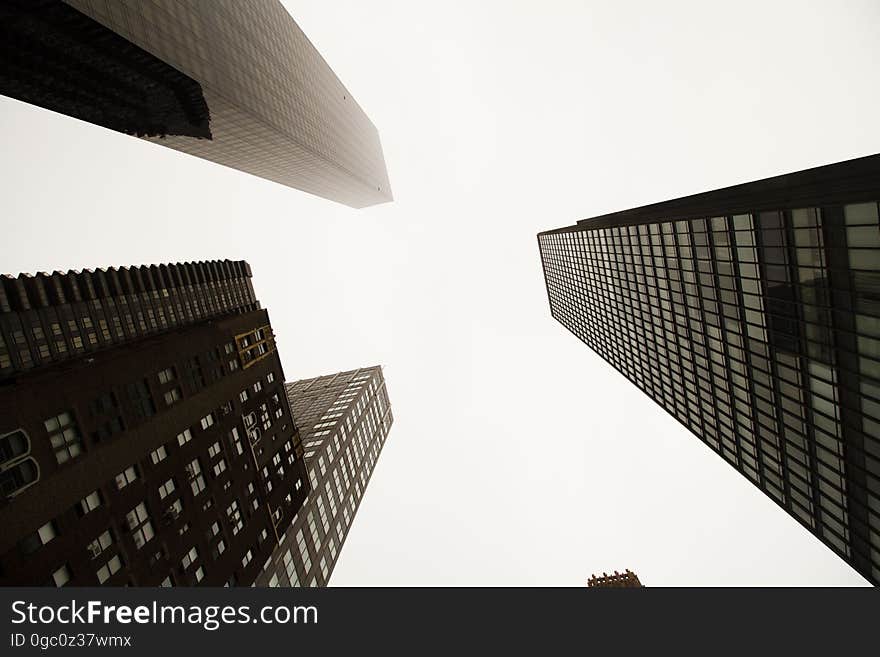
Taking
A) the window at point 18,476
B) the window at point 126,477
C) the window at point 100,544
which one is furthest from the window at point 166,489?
the window at point 18,476

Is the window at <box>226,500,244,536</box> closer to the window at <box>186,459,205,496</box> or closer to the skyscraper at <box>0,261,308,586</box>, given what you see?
the skyscraper at <box>0,261,308,586</box>

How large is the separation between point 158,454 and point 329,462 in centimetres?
4221

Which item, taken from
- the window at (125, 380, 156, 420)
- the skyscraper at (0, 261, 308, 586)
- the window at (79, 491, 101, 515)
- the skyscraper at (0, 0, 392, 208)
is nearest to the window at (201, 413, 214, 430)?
the skyscraper at (0, 261, 308, 586)

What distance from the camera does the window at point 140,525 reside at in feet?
113

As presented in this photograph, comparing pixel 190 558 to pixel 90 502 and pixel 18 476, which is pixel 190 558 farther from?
pixel 18 476

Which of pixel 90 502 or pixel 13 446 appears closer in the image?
pixel 13 446

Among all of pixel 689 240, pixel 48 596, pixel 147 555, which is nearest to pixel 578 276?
pixel 689 240

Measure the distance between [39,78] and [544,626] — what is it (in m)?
63.6

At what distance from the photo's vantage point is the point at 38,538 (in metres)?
27.6

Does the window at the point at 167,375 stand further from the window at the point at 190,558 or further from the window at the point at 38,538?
the window at the point at 38,538

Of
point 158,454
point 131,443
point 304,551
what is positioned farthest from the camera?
point 304,551

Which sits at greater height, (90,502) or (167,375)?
(167,375)

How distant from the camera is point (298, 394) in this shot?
122m

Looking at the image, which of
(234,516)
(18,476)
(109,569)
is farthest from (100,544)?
(234,516)
